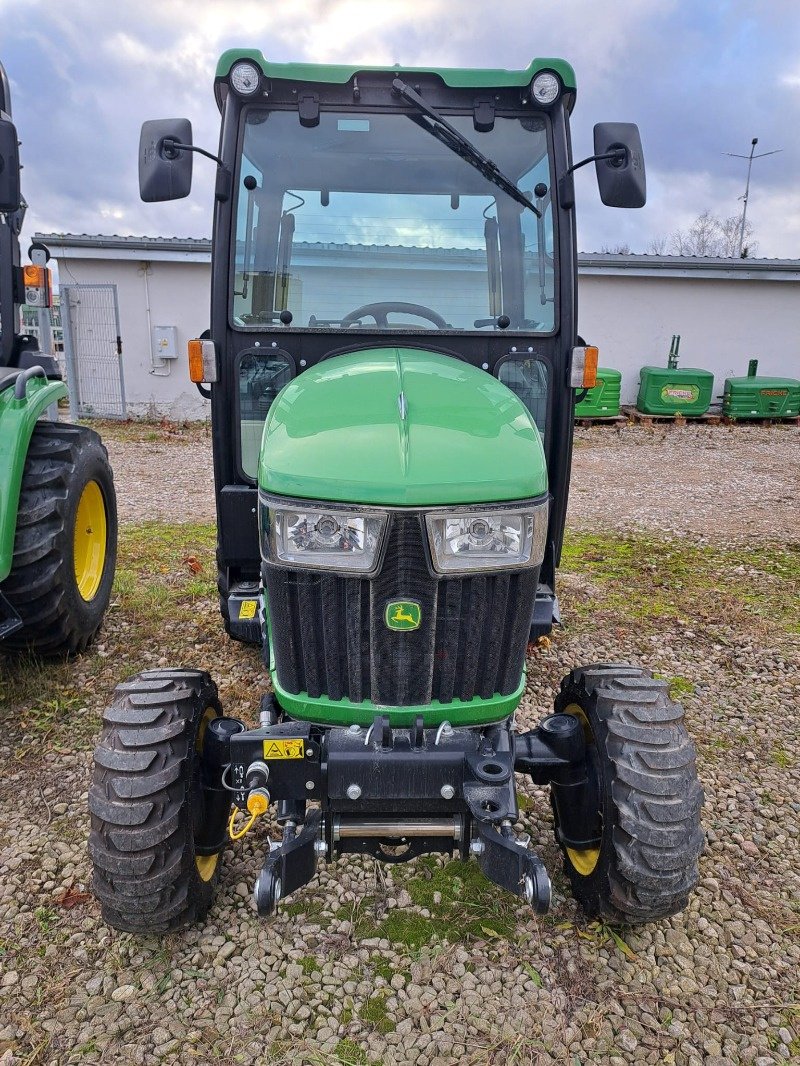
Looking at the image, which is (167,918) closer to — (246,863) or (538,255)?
(246,863)

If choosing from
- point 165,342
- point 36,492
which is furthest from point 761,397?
point 36,492

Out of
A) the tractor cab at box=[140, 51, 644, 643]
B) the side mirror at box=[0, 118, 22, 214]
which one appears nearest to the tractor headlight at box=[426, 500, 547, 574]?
the tractor cab at box=[140, 51, 644, 643]

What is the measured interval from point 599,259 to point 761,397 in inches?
156

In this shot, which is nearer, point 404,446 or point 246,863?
point 404,446

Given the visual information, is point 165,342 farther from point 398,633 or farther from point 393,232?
point 398,633

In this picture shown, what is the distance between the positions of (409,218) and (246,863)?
2459 millimetres

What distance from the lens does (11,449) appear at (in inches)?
130

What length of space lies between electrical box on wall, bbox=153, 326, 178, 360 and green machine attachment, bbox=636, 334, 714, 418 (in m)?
8.51

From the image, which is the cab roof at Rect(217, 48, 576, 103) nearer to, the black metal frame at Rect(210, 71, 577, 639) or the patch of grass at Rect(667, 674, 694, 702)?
the black metal frame at Rect(210, 71, 577, 639)

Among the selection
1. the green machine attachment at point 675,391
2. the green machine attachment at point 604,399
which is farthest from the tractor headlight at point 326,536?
the green machine attachment at point 675,391

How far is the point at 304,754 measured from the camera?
194 centimetres

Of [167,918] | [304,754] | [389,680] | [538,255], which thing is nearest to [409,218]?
[538,255]

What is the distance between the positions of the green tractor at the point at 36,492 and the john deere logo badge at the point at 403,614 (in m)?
2.06

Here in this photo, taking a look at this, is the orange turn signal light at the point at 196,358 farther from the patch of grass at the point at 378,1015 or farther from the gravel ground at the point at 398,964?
the patch of grass at the point at 378,1015
